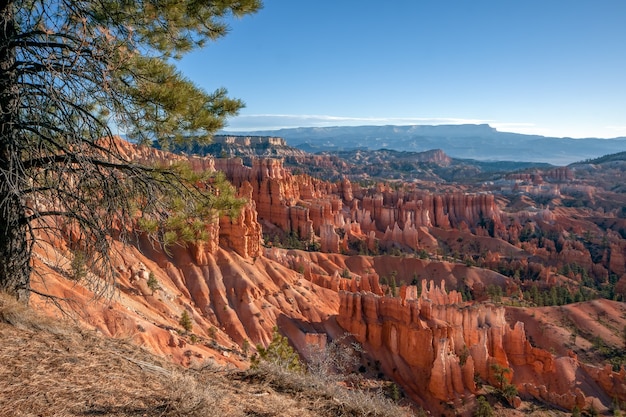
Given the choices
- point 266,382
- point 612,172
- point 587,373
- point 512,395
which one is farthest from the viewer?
point 612,172

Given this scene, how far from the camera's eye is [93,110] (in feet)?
24.3

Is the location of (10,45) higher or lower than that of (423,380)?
higher

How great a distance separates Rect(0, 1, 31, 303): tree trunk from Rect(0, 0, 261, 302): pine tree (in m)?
0.02

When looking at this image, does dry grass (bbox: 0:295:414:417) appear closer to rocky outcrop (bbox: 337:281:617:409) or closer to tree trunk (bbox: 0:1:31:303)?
tree trunk (bbox: 0:1:31:303)

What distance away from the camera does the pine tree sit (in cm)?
556

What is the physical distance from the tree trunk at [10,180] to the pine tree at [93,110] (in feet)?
0.05

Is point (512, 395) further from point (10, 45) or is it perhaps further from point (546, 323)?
point (10, 45)

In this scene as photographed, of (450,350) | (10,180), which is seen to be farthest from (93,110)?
(450,350)

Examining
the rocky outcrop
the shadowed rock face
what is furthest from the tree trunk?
the rocky outcrop

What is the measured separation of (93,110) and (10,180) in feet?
8.69

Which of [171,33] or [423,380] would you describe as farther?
[423,380]

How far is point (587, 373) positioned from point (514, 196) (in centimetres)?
8457

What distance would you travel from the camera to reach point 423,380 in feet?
85.3

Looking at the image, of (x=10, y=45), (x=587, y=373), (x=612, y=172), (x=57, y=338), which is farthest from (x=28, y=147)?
(x=612, y=172)
